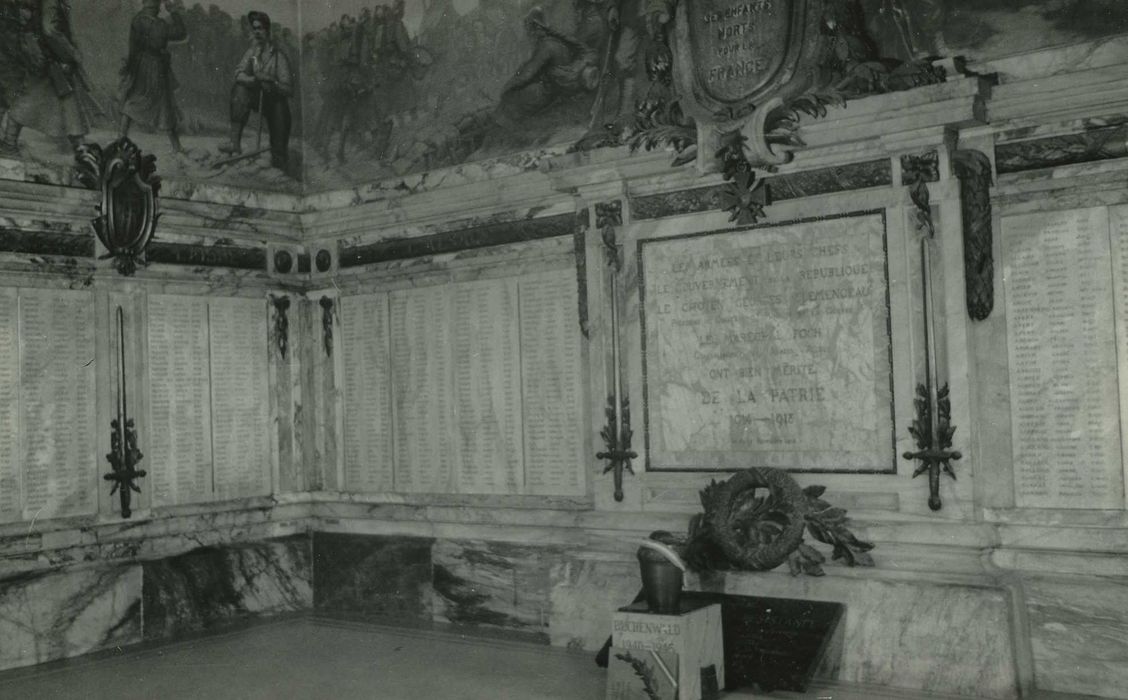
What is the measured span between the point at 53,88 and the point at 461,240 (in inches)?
106

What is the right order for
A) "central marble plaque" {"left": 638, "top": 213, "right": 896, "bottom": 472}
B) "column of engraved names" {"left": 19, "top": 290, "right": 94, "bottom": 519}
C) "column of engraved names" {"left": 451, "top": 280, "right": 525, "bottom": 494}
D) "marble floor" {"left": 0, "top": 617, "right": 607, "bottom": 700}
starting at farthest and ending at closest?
"column of engraved names" {"left": 451, "top": 280, "right": 525, "bottom": 494}, "column of engraved names" {"left": 19, "top": 290, "right": 94, "bottom": 519}, "central marble plaque" {"left": 638, "top": 213, "right": 896, "bottom": 472}, "marble floor" {"left": 0, "top": 617, "right": 607, "bottom": 700}

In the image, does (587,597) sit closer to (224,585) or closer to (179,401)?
(224,585)

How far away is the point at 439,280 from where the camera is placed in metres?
7.67

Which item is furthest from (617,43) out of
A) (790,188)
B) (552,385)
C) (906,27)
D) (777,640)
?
(777,640)

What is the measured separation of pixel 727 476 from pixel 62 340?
13.6ft

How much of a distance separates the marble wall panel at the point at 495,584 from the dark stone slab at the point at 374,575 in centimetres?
14

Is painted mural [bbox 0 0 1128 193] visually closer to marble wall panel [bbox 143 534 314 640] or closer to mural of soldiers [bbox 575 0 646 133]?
mural of soldiers [bbox 575 0 646 133]

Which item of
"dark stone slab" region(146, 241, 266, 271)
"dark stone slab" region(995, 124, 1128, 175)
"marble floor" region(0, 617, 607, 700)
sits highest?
"dark stone slab" region(995, 124, 1128, 175)

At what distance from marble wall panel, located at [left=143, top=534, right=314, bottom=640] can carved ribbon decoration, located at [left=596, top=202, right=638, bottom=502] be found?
2704mm

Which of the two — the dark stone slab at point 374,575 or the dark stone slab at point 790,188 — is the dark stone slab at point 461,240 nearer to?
the dark stone slab at point 790,188

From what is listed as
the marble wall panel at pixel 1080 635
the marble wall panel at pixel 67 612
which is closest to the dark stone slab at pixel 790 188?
the marble wall panel at pixel 1080 635

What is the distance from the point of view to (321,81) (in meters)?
8.35

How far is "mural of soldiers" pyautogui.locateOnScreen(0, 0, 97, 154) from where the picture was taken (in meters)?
6.88

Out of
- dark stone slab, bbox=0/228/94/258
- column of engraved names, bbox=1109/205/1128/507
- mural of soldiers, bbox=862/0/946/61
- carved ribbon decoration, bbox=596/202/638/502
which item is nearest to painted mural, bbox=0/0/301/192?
dark stone slab, bbox=0/228/94/258
